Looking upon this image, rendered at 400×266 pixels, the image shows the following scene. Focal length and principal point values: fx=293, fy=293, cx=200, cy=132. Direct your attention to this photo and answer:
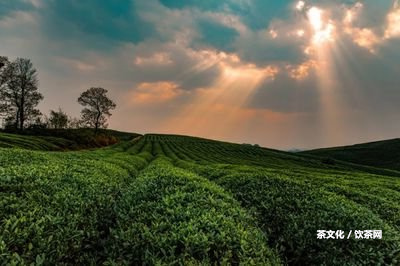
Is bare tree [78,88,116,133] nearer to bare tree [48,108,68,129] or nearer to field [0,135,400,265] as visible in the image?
bare tree [48,108,68,129]

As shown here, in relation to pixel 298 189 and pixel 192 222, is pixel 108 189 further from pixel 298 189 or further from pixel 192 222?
pixel 298 189

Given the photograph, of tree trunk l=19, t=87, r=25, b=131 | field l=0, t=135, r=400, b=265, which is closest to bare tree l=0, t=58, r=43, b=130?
tree trunk l=19, t=87, r=25, b=131

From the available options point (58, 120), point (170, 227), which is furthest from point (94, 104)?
point (170, 227)

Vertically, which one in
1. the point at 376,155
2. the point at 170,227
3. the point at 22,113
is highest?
the point at 22,113

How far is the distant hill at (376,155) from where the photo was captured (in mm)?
110438

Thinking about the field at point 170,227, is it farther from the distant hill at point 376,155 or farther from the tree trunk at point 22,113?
the distant hill at point 376,155

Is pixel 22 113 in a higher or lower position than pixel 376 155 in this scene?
higher

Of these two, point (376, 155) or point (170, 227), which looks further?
point (376, 155)

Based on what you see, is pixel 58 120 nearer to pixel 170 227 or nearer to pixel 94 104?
pixel 94 104

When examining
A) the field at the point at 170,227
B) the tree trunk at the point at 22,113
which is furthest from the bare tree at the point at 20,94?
the field at the point at 170,227

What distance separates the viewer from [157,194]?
10562 millimetres

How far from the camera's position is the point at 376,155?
121 metres

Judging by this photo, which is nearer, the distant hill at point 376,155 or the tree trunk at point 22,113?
the tree trunk at point 22,113

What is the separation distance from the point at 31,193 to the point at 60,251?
11.2ft
